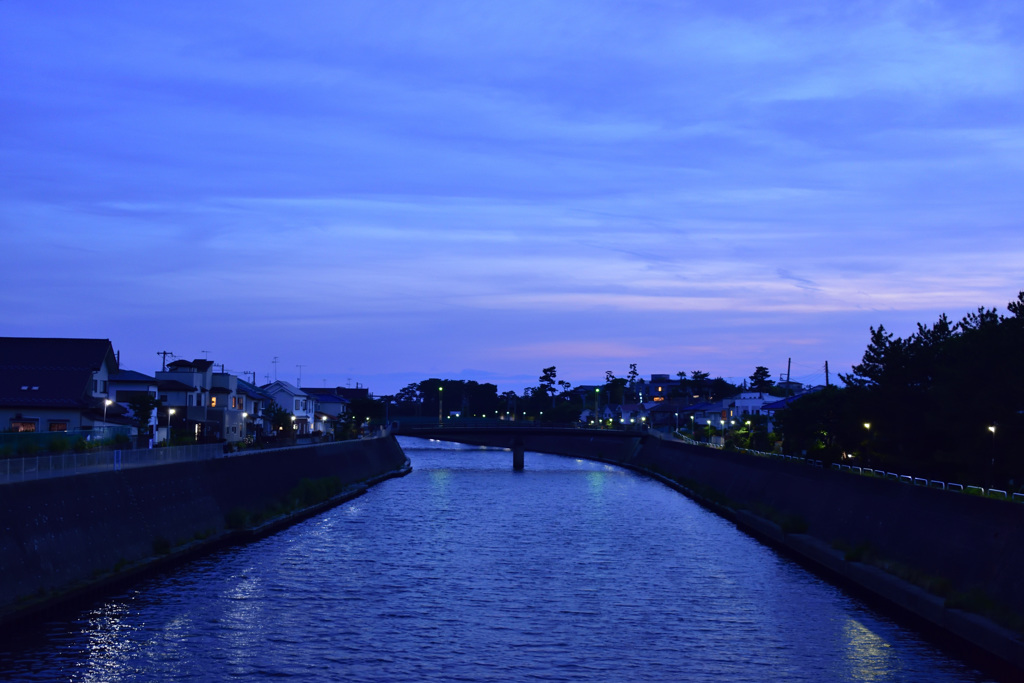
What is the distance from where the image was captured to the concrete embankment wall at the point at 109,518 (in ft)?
97.0

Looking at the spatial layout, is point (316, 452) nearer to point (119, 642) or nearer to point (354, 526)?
point (354, 526)

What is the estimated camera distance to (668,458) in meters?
116

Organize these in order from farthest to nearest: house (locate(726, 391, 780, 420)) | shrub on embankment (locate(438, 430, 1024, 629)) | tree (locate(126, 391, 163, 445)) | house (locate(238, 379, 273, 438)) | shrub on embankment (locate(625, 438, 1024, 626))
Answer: house (locate(726, 391, 780, 420)), house (locate(238, 379, 273, 438)), tree (locate(126, 391, 163, 445)), shrub on embankment (locate(625, 438, 1024, 626)), shrub on embankment (locate(438, 430, 1024, 629))

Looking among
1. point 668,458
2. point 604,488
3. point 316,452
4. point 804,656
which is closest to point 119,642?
point 804,656

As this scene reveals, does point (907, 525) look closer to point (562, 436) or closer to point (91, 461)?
point (91, 461)

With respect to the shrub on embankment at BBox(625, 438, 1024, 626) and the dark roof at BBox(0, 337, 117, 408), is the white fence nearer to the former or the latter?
the dark roof at BBox(0, 337, 117, 408)

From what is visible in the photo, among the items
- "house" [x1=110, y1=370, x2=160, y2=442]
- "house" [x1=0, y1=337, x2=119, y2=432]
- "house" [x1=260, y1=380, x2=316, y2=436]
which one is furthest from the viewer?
"house" [x1=260, y1=380, x2=316, y2=436]

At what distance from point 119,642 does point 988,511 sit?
25.4 metres

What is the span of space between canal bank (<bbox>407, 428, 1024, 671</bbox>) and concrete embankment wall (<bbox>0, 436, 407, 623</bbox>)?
26.5m

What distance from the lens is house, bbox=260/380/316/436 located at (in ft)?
519

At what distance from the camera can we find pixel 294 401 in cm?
15912

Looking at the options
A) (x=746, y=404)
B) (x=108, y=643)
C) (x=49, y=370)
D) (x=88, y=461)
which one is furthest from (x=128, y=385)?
(x=746, y=404)

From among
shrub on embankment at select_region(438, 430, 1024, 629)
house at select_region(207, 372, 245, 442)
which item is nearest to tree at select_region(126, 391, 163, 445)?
house at select_region(207, 372, 245, 442)

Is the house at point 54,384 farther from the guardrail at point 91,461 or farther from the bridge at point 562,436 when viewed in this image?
the bridge at point 562,436
